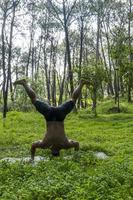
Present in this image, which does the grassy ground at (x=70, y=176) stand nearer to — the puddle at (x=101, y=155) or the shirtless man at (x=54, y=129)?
the puddle at (x=101, y=155)

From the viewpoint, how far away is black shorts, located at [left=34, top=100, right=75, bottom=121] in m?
16.3

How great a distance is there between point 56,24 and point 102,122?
2813 cm

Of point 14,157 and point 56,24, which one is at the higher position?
point 56,24

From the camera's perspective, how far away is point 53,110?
16.4 meters

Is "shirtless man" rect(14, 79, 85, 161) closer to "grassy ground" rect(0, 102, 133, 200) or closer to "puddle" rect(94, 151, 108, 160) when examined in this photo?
"grassy ground" rect(0, 102, 133, 200)

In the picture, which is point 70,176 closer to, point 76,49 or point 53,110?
point 53,110

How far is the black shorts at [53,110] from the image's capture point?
16.3 meters

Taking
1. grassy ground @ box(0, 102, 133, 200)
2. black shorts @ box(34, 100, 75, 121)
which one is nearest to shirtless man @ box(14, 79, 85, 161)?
black shorts @ box(34, 100, 75, 121)

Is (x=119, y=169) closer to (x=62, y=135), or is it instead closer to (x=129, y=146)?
A: (x=62, y=135)

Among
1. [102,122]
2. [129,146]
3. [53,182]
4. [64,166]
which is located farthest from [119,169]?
[102,122]

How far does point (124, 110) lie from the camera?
44281mm

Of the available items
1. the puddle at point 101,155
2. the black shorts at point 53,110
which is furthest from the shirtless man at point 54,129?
the puddle at point 101,155

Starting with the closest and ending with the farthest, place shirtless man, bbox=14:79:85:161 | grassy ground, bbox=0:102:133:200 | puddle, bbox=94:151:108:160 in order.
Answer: grassy ground, bbox=0:102:133:200, shirtless man, bbox=14:79:85:161, puddle, bbox=94:151:108:160

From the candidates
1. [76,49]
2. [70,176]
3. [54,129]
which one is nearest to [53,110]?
[54,129]
